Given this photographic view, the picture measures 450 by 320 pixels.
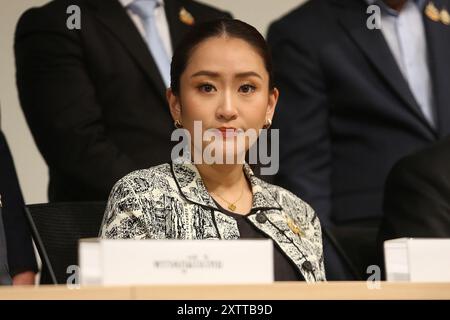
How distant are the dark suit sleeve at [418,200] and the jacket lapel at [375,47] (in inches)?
20.2

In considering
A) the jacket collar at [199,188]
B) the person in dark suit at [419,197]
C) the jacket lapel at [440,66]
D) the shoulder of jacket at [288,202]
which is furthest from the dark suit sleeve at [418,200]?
the jacket lapel at [440,66]

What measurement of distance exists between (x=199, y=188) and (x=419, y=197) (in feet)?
2.24

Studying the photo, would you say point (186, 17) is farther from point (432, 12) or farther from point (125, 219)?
point (125, 219)

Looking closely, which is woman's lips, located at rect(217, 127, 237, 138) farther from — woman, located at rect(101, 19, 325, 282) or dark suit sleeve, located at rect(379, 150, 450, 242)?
dark suit sleeve, located at rect(379, 150, 450, 242)

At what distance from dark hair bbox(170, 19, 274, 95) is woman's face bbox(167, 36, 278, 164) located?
13 millimetres

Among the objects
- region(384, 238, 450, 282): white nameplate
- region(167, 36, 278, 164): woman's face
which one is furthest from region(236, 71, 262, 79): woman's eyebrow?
region(384, 238, 450, 282): white nameplate

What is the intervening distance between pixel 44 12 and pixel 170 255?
156cm

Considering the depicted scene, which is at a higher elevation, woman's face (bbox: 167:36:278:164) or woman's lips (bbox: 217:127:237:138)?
woman's face (bbox: 167:36:278:164)

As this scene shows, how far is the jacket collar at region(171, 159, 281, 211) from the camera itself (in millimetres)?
1994

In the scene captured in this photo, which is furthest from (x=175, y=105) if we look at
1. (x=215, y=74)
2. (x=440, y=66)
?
(x=440, y=66)

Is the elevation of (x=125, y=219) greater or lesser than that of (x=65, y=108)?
lesser

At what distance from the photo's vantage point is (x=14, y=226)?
2.41 m

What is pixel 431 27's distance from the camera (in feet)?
10.1

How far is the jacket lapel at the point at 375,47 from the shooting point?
3.01 m
